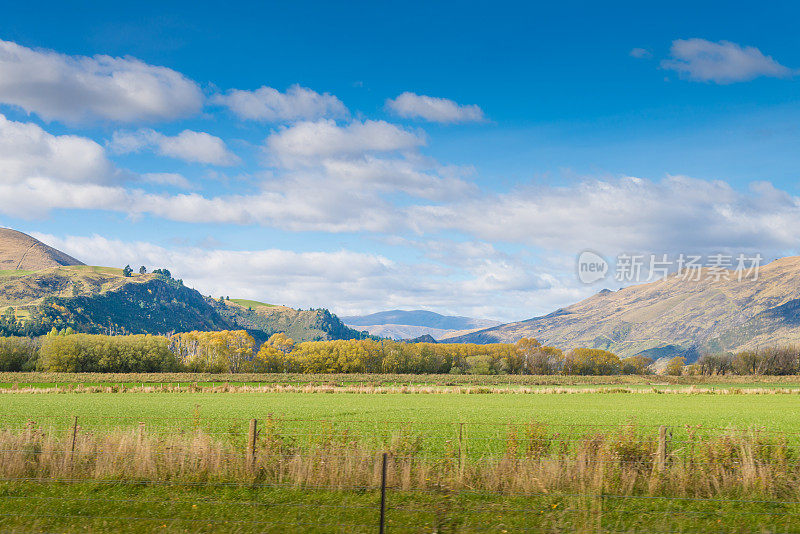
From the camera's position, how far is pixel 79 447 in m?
17.2

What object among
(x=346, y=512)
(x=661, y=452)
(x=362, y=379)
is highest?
(x=661, y=452)

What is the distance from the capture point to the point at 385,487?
13062 mm

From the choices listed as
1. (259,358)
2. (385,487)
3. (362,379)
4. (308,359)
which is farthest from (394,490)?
(259,358)

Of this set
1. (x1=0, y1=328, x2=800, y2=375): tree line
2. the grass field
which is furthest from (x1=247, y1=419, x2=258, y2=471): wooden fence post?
(x1=0, y1=328, x2=800, y2=375): tree line

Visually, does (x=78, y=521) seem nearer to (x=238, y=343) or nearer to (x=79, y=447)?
(x=79, y=447)

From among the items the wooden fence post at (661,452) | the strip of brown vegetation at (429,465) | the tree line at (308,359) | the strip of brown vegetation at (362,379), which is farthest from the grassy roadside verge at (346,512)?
the tree line at (308,359)

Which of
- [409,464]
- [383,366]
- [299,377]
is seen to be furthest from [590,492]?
[383,366]

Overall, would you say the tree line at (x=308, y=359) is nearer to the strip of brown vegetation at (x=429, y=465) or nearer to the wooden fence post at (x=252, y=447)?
the strip of brown vegetation at (x=429, y=465)

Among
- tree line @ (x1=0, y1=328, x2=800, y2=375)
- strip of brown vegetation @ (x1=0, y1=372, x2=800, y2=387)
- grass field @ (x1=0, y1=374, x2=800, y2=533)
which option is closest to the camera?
grass field @ (x1=0, y1=374, x2=800, y2=533)

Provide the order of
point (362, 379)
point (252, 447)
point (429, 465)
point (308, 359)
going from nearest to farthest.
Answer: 1. point (252, 447)
2. point (429, 465)
3. point (362, 379)
4. point (308, 359)

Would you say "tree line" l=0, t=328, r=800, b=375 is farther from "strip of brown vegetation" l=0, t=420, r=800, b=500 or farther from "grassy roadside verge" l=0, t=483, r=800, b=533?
"grassy roadside verge" l=0, t=483, r=800, b=533

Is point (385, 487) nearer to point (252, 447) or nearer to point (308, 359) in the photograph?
point (252, 447)

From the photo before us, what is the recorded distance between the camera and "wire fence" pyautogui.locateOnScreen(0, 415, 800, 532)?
1240 cm

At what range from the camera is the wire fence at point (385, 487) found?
12.4m
